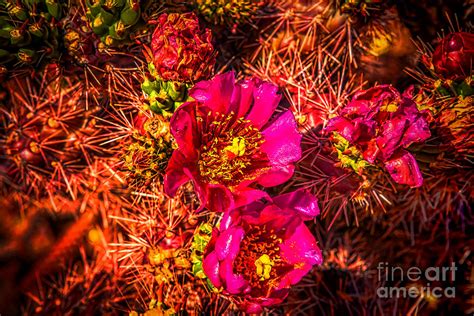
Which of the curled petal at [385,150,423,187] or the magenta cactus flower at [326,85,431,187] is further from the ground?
the magenta cactus flower at [326,85,431,187]

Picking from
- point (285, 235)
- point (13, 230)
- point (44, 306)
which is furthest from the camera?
point (13, 230)

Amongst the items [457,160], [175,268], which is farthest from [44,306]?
[457,160]

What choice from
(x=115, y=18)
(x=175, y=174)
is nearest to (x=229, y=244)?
(x=175, y=174)

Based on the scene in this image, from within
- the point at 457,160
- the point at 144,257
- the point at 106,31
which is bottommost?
the point at 144,257

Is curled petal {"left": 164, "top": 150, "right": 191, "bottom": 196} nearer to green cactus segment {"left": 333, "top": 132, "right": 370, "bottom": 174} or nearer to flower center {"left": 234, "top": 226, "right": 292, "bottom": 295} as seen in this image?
flower center {"left": 234, "top": 226, "right": 292, "bottom": 295}

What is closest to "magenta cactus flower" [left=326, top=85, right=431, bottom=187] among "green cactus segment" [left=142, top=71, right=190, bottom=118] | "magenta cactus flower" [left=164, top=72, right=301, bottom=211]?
"magenta cactus flower" [left=164, top=72, right=301, bottom=211]

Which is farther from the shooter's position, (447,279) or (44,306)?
(447,279)

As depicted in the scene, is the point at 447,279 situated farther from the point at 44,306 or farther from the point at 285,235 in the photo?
the point at 44,306
